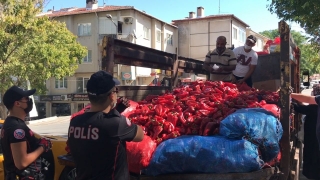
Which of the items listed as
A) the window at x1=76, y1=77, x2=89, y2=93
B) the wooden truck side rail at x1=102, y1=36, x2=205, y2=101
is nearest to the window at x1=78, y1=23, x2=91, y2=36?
the window at x1=76, y1=77, x2=89, y2=93

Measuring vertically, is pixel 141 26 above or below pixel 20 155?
above

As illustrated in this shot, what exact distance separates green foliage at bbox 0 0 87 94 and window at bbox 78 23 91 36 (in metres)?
12.9

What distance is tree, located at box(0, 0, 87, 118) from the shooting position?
15156 mm

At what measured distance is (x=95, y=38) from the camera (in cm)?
3397

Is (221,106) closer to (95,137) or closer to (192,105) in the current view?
(192,105)

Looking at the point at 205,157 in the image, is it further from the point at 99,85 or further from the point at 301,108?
the point at 301,108

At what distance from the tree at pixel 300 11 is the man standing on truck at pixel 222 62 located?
4.74 meters

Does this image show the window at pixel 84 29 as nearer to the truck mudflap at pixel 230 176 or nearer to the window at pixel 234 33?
the window at pixel 234 33

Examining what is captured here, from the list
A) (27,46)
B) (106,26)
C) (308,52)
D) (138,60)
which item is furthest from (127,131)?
(106,26)

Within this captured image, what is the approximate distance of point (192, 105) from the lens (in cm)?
403

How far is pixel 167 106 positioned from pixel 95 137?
169 cm

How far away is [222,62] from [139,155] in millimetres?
3374

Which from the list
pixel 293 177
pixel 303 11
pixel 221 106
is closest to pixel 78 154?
pixel 221 106

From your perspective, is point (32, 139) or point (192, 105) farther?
point (192, 105)
